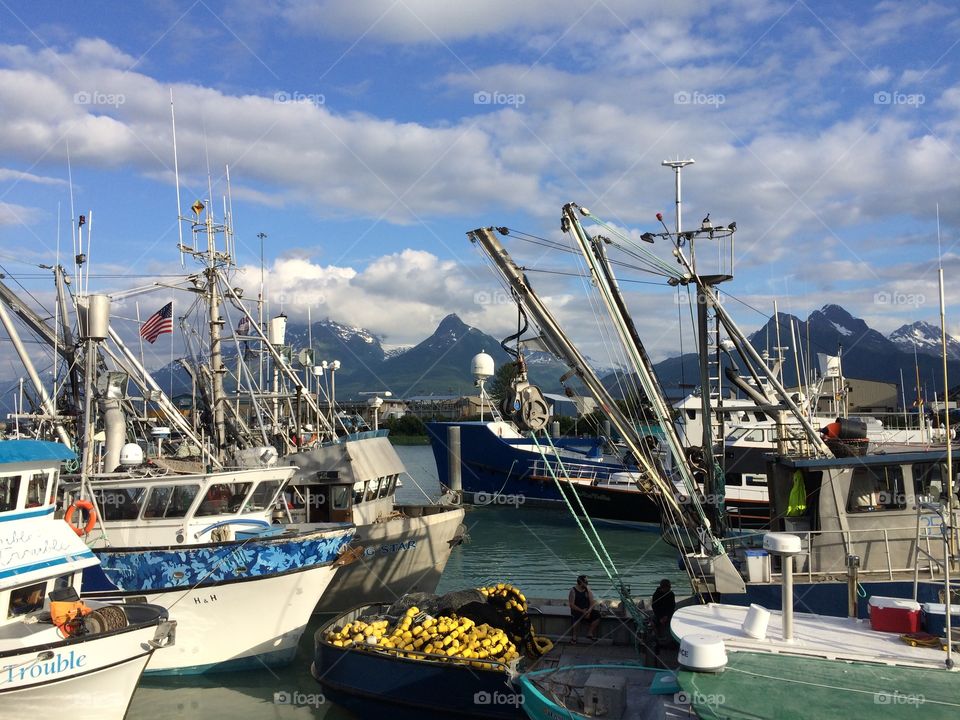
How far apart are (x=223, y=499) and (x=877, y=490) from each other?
12.8 meters

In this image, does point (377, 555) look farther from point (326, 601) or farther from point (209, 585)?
point (209, 585)

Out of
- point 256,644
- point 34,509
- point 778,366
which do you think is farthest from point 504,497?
point 34,509

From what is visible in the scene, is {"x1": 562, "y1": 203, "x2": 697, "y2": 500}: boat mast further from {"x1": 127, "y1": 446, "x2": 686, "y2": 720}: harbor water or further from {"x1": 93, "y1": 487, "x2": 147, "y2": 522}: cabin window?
{"x1": 93, "y1": 487, "x2": 147, "y2": 522}: cabin window

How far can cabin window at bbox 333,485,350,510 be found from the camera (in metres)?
21.1

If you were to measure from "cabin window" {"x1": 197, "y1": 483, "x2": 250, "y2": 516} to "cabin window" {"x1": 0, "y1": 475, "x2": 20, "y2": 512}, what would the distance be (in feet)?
14.6

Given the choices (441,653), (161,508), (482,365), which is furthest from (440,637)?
(482,365)

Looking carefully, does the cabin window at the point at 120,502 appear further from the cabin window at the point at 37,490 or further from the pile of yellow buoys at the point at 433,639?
the pile of yellow buoys at the point at 433,639

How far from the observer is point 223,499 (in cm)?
1702

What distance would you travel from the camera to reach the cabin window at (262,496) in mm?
17422

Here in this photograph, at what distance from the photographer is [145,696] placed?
48.4 feet

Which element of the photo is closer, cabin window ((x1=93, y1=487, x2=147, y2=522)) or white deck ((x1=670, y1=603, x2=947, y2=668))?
white deck ((x1=670, y1=603, x2=947, y2=668))

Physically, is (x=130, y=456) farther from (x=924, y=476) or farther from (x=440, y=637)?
(x=924, y=476)

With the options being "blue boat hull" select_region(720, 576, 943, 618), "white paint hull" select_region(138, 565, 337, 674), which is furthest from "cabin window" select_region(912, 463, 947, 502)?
"white paint hull" select_region(138, 565, 337, 674)

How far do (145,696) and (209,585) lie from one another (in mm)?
2227
